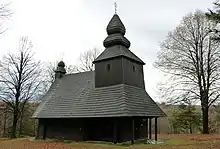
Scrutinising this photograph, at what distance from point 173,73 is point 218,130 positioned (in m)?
10.2

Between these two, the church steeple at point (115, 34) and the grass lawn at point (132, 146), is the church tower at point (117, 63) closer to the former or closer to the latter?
the church steeple at point (115, 34)

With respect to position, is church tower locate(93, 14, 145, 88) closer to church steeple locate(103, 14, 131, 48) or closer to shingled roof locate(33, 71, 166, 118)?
church steeple locate(103, 14, 131, 48)

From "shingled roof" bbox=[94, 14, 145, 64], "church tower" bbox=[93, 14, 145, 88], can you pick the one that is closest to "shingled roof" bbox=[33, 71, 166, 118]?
"church tower" bbox=[93, 14, 145, 88]

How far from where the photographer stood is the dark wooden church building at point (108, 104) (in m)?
16.9

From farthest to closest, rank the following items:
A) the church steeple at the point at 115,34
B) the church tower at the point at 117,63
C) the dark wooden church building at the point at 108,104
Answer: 1. the church steeple at the point at 115,34
2. the church tower at the point at 117,63
3. the dark wooden church building at the point at 108,104

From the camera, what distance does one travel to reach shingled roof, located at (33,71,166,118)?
16.7m

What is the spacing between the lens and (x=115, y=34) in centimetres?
2019

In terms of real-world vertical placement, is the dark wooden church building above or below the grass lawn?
above

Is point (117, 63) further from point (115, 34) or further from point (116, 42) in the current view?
point (115, 34)

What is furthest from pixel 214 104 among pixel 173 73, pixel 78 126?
pixel 78 126

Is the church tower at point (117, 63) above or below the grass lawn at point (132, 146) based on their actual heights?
above

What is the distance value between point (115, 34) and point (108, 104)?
6.33 meters

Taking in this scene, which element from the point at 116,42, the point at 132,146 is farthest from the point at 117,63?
the point at 132,146

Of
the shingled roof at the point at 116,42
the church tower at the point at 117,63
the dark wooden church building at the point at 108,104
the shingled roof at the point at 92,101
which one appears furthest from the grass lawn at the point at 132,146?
the shingled roof at the point at 116,42
